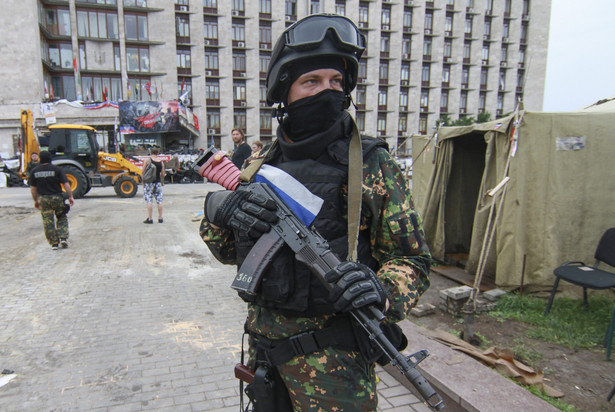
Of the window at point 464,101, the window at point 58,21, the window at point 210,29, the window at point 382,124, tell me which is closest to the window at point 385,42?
the window at point 382,124

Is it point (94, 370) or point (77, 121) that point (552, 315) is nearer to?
point (94, 370)

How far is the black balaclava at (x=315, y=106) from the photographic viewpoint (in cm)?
149

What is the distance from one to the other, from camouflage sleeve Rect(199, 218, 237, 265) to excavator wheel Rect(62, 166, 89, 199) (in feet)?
45.1

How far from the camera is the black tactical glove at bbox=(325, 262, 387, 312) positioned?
3.75ft

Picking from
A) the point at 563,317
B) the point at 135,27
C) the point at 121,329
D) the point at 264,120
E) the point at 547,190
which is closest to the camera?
the point at 121,329

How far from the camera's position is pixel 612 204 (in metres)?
4.35

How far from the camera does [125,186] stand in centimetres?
1422

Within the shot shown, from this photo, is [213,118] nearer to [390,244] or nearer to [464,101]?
[464,101]

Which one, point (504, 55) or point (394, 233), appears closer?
point (394, 233)

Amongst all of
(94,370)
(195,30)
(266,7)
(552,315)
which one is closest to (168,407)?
(94,370)

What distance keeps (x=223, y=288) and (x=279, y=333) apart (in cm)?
377

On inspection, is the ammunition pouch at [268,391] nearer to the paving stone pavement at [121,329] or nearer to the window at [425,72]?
the paving stone pavement at [121,329]

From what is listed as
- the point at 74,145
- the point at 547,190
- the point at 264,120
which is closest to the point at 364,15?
the point at 264,120

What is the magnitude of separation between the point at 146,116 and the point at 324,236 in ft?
87.6
